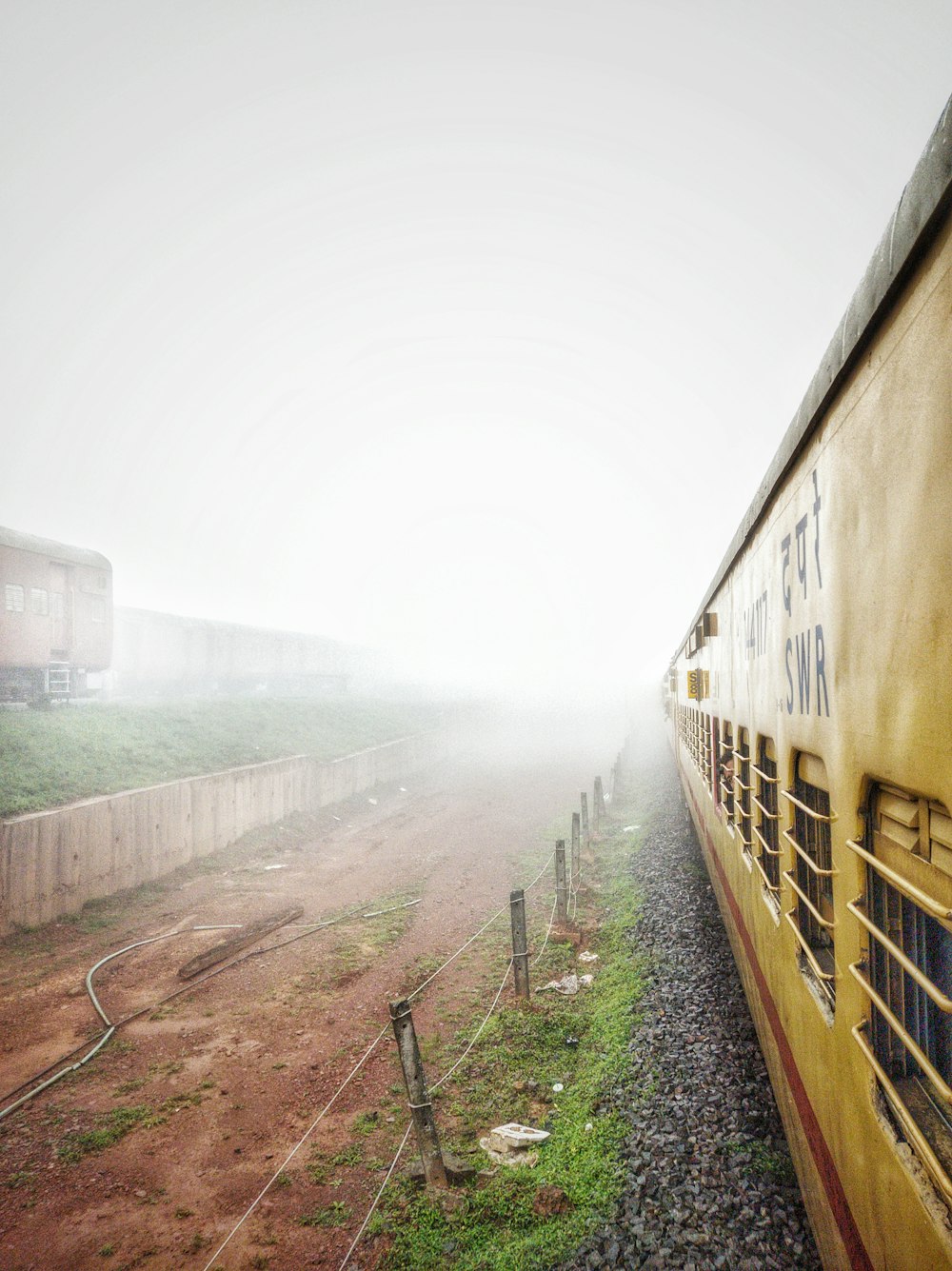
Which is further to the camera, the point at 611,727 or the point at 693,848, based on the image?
the point at 611,727

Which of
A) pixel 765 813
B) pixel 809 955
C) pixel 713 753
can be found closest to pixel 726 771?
pixel 713 753

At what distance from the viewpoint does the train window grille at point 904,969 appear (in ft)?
5.96

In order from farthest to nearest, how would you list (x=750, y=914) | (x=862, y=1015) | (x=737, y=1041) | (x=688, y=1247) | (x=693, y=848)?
(x=693, y=848) → (x=737, y=1041) → (x=750, y=914) → (x=688, y=1247) → (x=862, y=1015)

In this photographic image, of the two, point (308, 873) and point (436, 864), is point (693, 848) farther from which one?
point (308, 873)

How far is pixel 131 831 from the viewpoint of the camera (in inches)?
489

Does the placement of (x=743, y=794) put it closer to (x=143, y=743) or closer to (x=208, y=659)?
(x=143, y=743)

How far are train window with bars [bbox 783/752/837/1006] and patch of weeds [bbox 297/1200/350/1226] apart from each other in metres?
4.00

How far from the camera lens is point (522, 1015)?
7207 mm

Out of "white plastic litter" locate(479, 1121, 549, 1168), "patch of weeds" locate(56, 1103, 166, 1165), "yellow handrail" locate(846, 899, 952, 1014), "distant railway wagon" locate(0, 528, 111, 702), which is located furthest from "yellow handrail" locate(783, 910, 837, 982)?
"distant railway wagon" locate(0, 528, 111, 702)

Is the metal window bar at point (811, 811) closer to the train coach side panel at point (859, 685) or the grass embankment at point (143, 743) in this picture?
the train coach side panel at point (859, 685)

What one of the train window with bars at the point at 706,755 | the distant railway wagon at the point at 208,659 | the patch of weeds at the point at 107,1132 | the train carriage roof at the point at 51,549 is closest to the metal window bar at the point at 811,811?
the train window with bars at the point at 706,755

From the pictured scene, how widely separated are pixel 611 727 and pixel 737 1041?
43.4 metres

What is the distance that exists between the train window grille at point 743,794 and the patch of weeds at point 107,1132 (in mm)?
6035

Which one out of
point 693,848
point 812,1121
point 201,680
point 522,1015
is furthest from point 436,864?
point 201,680
